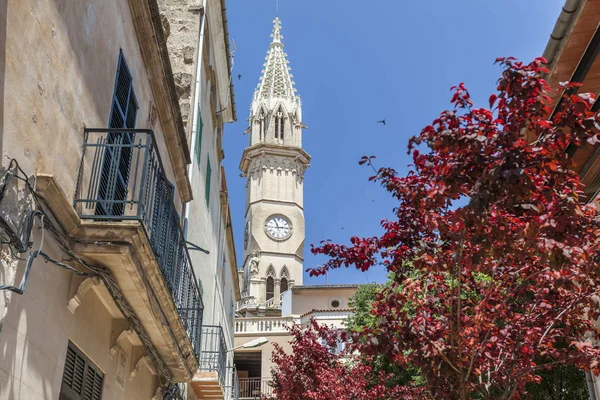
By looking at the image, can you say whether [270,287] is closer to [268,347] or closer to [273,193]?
[273,193]

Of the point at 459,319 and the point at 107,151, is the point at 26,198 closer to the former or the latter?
the point at 107,151

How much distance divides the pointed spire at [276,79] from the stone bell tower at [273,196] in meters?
0.13

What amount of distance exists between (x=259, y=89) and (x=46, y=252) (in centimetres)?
7888

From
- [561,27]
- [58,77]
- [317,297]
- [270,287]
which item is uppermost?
[270,287]

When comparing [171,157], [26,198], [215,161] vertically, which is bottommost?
[26,198]

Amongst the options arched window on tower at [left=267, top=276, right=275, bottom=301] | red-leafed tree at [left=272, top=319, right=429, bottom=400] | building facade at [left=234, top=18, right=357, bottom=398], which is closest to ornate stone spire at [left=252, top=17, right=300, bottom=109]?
building facade at [left=234, top=18, right=357, bottom=398]

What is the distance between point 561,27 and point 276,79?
7500 cm

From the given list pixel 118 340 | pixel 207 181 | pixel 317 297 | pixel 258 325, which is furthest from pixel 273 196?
pixel 118 340

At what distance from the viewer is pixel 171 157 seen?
11930 millimetres

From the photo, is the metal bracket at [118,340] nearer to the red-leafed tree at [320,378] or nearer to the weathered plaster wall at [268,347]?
the red-leafed tree at [320,378]

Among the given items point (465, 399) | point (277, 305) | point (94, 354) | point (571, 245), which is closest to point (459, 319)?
point (465, 399)

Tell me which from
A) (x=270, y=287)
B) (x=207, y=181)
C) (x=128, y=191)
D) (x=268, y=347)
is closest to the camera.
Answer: (x=128, y=191)

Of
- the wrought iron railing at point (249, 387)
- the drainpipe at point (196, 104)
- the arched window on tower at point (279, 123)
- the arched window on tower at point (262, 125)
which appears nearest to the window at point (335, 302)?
the wrought iron railing at point (249, 387)

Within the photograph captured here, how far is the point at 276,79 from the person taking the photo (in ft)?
277
